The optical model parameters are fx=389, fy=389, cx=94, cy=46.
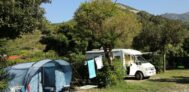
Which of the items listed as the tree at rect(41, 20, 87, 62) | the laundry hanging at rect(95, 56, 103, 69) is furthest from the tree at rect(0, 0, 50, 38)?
the tree at rect(41, 20, 87, 62)

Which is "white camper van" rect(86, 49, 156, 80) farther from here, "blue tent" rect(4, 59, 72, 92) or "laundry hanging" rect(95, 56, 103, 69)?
"blue tent" rect(4, 59, 72, 92)

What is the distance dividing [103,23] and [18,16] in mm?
11905

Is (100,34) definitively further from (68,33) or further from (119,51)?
(68,33)

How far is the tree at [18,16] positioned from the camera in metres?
13.2

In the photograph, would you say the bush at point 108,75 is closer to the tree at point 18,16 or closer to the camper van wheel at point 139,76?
the camper van wheel at point 139,76

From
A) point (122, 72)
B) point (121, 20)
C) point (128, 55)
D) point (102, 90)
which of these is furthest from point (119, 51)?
point (102, 90)

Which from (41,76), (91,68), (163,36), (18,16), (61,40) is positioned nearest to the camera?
(18,16)

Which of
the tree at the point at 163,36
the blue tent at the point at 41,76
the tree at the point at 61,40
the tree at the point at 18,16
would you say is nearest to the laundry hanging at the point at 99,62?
the blue tent at the point at 41,76

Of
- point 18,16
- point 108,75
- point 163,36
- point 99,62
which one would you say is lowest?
point 108,75

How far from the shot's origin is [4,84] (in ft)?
38.2

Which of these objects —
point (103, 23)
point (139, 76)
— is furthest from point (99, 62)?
point (139, 76)

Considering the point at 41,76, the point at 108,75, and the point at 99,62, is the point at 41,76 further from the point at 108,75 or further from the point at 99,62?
the point at 108,75

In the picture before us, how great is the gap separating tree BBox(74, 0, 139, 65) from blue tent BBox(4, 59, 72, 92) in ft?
15.1

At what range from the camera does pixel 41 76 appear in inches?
741
